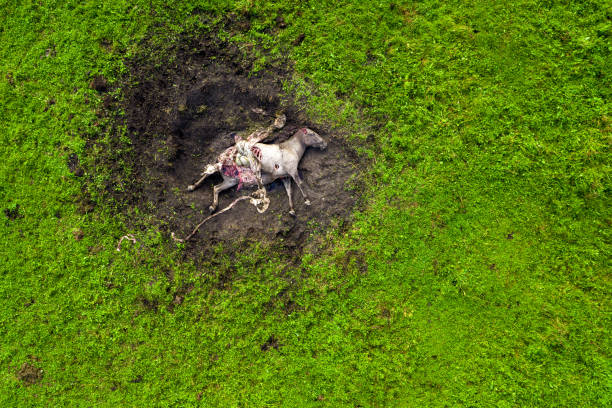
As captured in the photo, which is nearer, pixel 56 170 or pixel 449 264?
pixel 449 264

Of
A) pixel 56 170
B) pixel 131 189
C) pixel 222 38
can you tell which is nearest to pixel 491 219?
pixel 222 38

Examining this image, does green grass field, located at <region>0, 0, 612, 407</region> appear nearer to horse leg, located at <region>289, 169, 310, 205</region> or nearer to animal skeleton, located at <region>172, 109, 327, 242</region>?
animal skeleton, located at <region>172, 109, 327, 242</region>

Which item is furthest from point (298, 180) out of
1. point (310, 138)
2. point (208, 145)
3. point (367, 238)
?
point (208, 145)

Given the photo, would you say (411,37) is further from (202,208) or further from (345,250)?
(202,208)

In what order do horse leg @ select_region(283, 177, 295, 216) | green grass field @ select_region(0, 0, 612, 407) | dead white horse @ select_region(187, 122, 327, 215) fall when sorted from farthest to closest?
horse leg @ select_region(283, 177, 295, 216) < dead white horse @ select_region(187, 122, 327, 215) < green grass field @ select_region(0, 0, 612, 407)

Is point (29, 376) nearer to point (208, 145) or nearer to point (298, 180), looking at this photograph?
point (208, 145)

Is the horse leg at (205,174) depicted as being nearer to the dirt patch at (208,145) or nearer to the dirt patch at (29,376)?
the dirt patch at (208,145)

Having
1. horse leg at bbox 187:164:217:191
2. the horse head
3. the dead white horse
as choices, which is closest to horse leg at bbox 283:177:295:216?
the dead white horse
